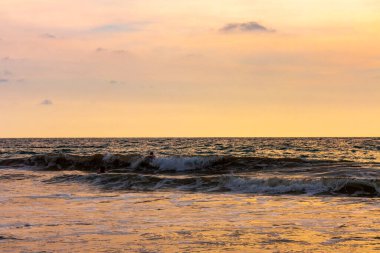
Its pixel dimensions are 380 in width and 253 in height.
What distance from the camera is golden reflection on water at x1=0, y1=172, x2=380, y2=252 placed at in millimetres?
11891

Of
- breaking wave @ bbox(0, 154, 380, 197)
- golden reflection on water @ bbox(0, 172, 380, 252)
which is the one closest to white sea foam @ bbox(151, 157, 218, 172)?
breaking wave @ bbox(0, 154, 380, 197)

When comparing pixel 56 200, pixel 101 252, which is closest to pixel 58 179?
pixel 56 200

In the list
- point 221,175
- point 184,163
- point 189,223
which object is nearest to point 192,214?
point 189,223

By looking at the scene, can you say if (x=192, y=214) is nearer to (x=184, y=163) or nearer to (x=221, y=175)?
(x=221, y=175)

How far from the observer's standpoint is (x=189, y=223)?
14859 mm

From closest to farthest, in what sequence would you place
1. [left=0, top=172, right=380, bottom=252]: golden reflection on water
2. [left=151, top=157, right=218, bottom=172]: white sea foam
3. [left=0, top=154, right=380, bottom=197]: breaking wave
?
[left=0, top=172, right=380, bottom=252]: golden reflection on water < [left=0, top=154, right=380, bottom=197]: breaking wave < [left=151, top=157, right=218, bottom=172]: white sea foam

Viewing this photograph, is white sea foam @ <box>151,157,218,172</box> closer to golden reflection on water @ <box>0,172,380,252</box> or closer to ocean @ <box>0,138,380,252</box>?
ocean @ <box>0,138,380,252</box>

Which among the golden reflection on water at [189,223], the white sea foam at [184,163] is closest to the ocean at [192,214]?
the golden reflection on water at [189,223]

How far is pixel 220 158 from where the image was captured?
137 ft

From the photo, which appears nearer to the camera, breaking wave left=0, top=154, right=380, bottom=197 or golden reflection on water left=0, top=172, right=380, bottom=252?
golden reflection on water left=0, top=172, right=380, bottom=252

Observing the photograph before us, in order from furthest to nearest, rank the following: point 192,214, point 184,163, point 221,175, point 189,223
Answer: point 184,163 → point 221,175 → point 192,214 → point 189,223

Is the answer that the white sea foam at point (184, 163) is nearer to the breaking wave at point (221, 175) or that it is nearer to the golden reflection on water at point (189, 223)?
the breaking wave at point (221, 175)

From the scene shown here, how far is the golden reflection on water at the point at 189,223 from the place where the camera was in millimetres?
11891

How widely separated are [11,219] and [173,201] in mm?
6531
